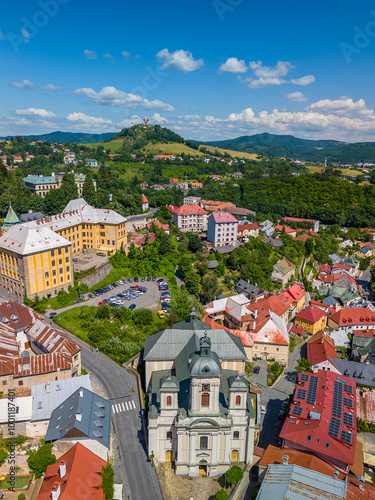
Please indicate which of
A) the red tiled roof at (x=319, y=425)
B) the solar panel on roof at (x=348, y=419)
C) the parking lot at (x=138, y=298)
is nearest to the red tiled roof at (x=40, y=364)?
the parking lot at (x=138, y=298)

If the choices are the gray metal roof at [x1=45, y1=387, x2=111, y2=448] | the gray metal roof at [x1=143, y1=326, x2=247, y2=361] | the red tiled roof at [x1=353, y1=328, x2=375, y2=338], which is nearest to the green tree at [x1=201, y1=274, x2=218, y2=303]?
the red tiled roof at [x1=353, y1=328, x2=375, y2=338]

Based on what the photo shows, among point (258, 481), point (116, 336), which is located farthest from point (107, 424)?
point (116, 336)

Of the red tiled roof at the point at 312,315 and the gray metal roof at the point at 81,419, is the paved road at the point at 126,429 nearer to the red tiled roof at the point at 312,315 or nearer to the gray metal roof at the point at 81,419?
the gray metal roof at the point at 81,419

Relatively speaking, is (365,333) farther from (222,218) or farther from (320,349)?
(222,218)

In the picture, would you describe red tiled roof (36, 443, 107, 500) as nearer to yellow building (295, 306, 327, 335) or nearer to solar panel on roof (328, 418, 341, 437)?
solar panel on roof (328, 418, 341, 437)

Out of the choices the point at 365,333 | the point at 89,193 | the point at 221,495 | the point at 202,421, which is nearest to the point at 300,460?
the point at 221,495
